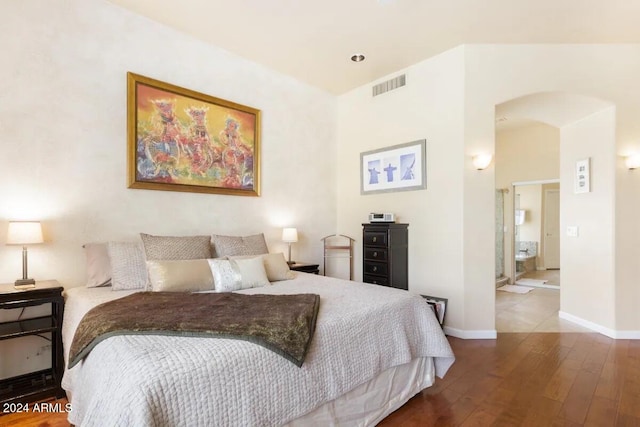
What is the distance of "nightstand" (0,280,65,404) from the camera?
214 cm

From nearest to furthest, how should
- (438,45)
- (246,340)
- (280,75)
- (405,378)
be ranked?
(246,340)
(405,378)
(438,45)
(280,75)

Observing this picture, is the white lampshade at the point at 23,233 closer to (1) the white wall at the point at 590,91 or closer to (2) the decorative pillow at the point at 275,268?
(2) the decorative pillow at the point at 275,268

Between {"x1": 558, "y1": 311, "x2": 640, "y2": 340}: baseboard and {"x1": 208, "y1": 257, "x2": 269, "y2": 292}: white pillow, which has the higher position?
{"x1": 208, "y1": 257, "x2": 269, "y2": 292}: white pillow

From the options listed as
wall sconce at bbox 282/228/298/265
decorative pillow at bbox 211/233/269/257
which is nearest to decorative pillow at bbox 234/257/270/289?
decorative pillow at bbox 211/233/269/257

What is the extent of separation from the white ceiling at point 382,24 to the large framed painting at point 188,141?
67 centimetres

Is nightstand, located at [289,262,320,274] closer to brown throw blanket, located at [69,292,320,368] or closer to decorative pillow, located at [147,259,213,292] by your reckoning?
decorative pillow, located at [147,259,213,292]

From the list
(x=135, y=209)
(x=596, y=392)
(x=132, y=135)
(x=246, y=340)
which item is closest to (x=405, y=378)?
(x=246, y=340)

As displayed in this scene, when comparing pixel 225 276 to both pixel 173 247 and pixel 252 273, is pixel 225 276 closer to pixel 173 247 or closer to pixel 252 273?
pixel 252 273

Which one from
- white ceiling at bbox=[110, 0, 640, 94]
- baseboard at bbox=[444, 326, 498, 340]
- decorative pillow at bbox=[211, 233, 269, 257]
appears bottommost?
baseboard at bbox=[444, 326, 498, 340]

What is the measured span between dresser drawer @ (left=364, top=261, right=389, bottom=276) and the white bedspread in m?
1.61

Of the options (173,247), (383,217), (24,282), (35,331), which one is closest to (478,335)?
(383,217)

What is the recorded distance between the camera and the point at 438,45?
139 inches

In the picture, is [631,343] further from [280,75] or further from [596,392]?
[280,75]

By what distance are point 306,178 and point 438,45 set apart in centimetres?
218
